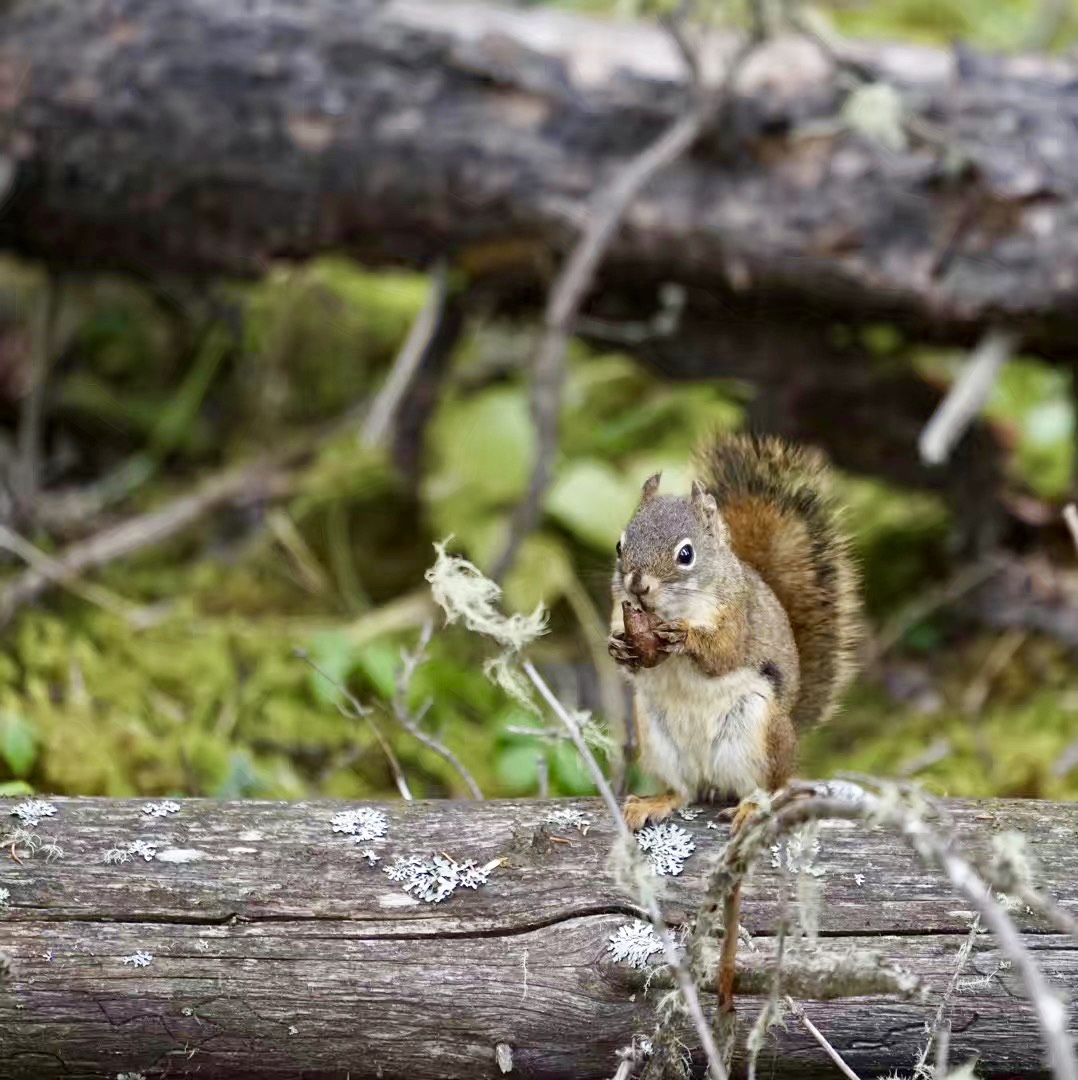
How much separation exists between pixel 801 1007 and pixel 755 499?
86cm

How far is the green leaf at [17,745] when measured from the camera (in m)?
2.61

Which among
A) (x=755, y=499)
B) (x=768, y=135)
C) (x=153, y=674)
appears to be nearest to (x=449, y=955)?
(x=755, y=499)

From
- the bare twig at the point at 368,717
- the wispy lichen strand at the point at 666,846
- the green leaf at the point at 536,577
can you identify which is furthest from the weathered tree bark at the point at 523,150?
the wispy lichen strand at the point at 666,846

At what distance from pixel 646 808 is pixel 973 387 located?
5.09 feet

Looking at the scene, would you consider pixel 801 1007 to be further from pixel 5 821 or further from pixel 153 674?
pixel 153 674

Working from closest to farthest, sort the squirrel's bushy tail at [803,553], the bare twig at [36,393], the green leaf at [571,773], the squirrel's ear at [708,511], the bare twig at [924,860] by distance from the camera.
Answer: the bare twig at [924,860] → the squirrel's ear at [708,511] → the squirrel's bushy tail at [803,553] → the green leaf at [571,773] → the bare twig at [36,393]

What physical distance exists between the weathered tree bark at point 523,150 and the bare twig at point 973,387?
0.06 meters

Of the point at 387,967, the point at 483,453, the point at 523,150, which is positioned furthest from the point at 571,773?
the point at 483,453

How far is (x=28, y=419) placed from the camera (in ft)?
12.7

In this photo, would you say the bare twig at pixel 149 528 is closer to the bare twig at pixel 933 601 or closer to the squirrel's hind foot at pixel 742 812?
the bare twig at pixel 933 601

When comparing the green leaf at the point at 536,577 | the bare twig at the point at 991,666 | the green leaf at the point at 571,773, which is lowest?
the bare twig at the point at 991,666

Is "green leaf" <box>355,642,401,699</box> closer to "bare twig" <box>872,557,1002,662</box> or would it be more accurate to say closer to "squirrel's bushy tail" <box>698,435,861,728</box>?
"squirrel's bushy tail" <box>698,435,861,728</box>

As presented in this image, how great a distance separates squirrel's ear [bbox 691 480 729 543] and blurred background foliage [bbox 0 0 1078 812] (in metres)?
0.42

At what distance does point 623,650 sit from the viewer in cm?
199
